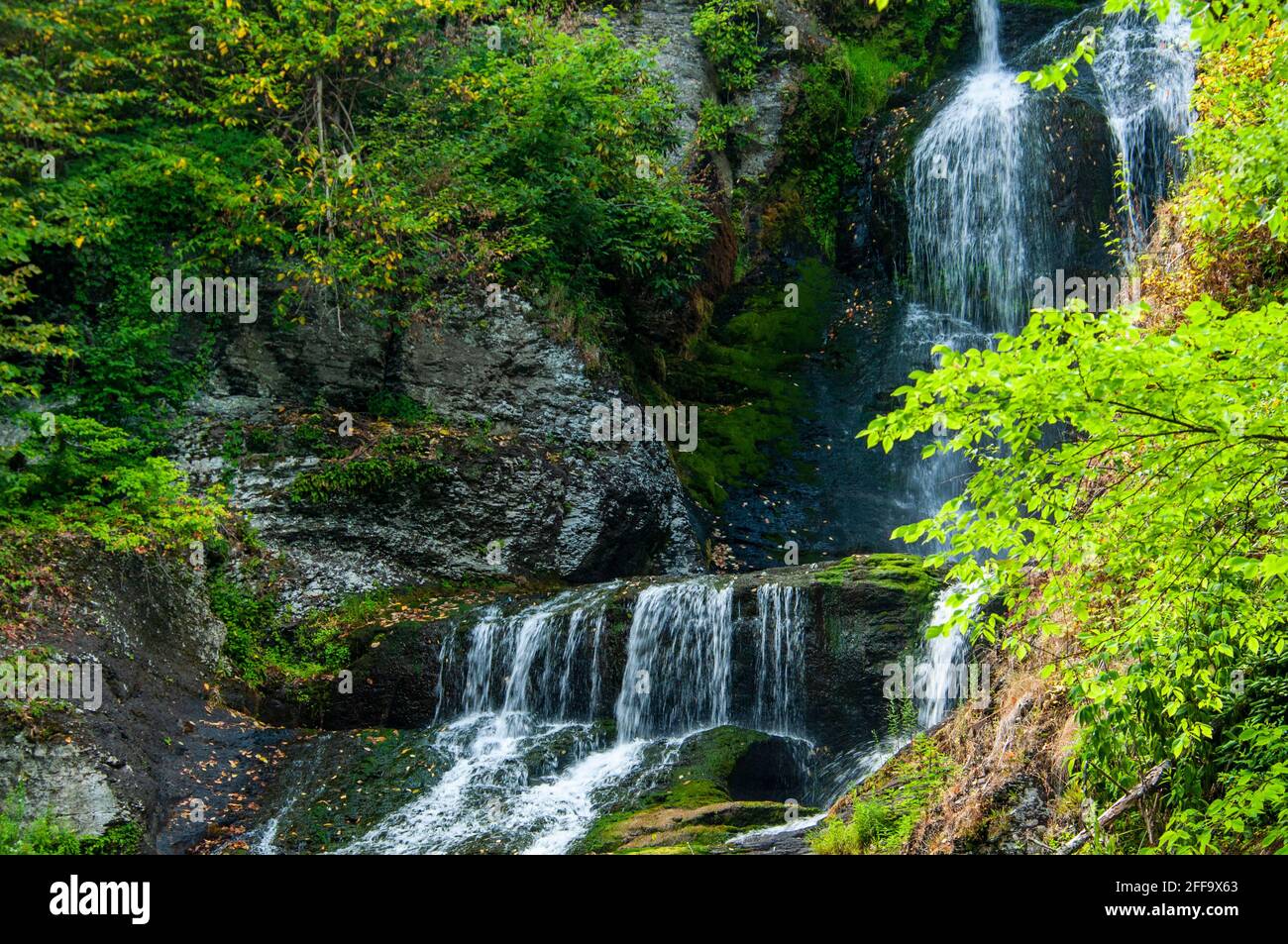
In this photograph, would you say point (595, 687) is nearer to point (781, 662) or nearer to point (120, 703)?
point (781, 662)

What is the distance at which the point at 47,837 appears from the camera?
7.70 metres

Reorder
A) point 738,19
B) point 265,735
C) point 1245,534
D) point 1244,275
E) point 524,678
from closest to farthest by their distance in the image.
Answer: point 1245,534 → point 1244,275 → point 265,735 → point 524,678 → point 738,19

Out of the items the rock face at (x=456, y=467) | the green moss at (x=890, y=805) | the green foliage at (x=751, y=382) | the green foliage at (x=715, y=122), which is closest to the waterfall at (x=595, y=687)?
the rock face at (x=456, y=467)

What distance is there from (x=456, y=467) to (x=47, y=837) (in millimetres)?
7343

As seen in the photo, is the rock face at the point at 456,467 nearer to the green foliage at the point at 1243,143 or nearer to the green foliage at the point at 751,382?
the green foliage at the point at 751,382

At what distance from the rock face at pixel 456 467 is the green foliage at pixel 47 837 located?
4.65 metres

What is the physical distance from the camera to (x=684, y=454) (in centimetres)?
1720

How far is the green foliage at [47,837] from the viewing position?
7.51 meters

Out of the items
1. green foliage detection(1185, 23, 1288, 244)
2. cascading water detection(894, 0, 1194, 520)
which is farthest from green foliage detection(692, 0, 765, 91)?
green foliage detection(1185, 23, 1288, 244)

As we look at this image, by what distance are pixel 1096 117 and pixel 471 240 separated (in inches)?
441

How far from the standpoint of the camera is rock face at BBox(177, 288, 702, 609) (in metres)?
13.4

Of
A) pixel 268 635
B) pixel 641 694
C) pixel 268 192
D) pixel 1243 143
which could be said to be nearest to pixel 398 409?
pixel 268 192
